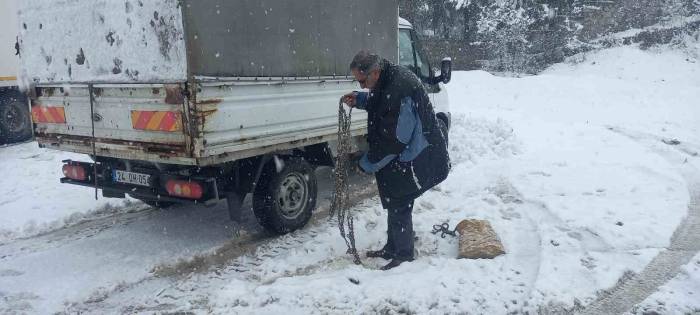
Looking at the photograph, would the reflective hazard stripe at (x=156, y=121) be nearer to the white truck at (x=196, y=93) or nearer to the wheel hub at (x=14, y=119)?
the white truck at (x=196, y=93)

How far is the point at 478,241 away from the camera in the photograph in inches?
174

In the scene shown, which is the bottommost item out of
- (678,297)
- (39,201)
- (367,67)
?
(678,297)

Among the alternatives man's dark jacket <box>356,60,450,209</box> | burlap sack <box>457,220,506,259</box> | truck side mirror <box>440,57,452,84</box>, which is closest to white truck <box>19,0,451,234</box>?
man's dark jacket <box>356,60,450,209</box>

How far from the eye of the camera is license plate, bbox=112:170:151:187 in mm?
4672

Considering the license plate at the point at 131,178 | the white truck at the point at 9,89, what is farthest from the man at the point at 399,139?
the white truck at the point at 9,89

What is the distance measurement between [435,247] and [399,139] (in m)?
1.27

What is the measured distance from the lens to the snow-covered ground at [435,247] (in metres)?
3.69

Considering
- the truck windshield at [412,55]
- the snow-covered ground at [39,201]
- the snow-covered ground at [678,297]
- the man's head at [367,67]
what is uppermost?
the truck windshield at [412,55]

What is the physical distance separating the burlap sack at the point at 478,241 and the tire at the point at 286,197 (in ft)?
5.18

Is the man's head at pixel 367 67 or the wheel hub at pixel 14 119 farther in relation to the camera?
the wheel hub at pixel 14 119

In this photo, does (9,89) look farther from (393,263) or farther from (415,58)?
(393,263)

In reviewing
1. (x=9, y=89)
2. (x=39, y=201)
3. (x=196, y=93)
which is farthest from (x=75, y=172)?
(x=9, y=89)

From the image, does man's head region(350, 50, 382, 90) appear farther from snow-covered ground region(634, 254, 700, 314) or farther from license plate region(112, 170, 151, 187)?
snow-covered ground region(634, 254, 700, 314)

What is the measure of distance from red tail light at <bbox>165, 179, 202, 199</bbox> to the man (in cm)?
143
